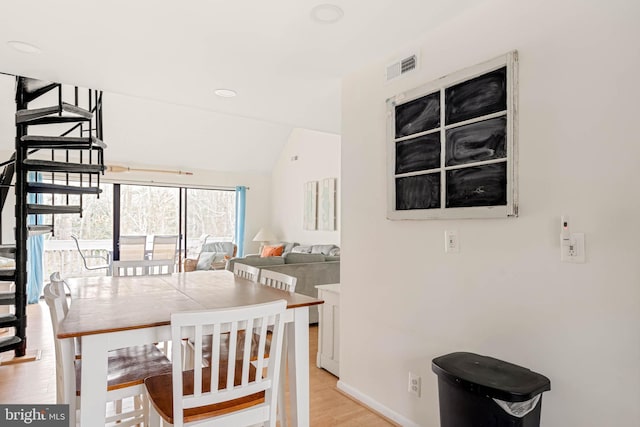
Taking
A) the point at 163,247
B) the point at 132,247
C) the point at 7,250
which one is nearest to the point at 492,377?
the point at 7,250

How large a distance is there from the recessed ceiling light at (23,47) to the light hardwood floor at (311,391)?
2.32 metres

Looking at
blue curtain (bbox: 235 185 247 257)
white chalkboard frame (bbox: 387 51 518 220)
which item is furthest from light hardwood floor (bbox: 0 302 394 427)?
blue curtain (bbox: 235 185 247 257)

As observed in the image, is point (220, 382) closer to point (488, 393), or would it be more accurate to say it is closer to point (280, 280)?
point (280, 280)

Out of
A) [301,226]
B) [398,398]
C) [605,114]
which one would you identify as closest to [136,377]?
[398,398]

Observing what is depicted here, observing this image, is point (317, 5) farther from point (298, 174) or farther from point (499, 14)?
point (298, 174)

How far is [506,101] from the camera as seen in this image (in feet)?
5.68

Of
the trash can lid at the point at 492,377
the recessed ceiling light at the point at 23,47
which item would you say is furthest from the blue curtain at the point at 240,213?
the trash can lid at the point at 492,377

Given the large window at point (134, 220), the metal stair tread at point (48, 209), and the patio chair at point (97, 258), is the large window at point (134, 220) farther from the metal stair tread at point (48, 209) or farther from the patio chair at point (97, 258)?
the metal stair tread at point (48, 209)

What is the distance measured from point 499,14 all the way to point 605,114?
72 cm

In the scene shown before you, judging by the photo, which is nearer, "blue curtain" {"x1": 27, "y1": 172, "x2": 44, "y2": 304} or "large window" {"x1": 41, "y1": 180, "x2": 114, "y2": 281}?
"blue curtain" {"x1": 27, "y1": 172, "x2": 44, "y2": 304}

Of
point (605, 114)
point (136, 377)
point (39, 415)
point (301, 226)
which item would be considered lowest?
point (39, 415)

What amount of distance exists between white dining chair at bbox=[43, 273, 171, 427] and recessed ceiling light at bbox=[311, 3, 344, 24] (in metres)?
1.81

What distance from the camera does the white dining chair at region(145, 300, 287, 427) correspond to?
141cm

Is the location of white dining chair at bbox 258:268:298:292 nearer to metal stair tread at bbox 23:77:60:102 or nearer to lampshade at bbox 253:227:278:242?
metal stair tread at bbox 23:77:60:102
